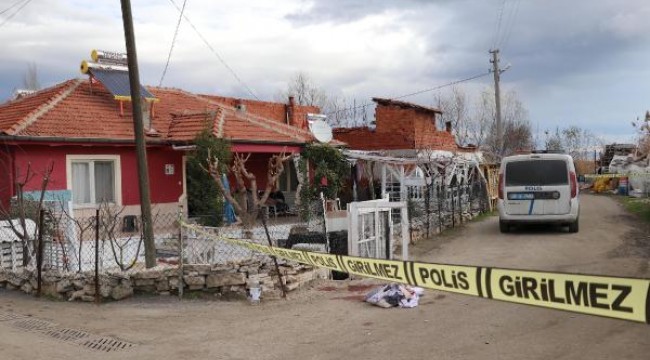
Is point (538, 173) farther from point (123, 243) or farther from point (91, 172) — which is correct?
point (91, 172)

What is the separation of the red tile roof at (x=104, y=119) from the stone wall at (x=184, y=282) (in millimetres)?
6047

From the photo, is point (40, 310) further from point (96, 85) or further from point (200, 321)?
point (96, 85)

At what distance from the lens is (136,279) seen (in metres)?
9.02

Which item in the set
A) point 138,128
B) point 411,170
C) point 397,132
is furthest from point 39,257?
point 397,132

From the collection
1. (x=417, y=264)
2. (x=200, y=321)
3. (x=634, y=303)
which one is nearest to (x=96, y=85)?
(x=200, y=321)

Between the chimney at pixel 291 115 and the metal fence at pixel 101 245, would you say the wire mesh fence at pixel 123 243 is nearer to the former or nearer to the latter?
the metal fence at pixel 101 245

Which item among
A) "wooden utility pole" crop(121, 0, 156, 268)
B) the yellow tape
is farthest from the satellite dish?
the yellow tape

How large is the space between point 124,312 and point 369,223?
4.56m

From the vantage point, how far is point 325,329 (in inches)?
283

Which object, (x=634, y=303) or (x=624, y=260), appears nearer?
(x=634, y=303)

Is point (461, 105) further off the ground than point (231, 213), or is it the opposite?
point (461, 105)

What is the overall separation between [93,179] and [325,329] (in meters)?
9.99

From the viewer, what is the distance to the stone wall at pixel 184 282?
890 centimetres

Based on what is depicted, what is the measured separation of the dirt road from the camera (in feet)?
20.2
